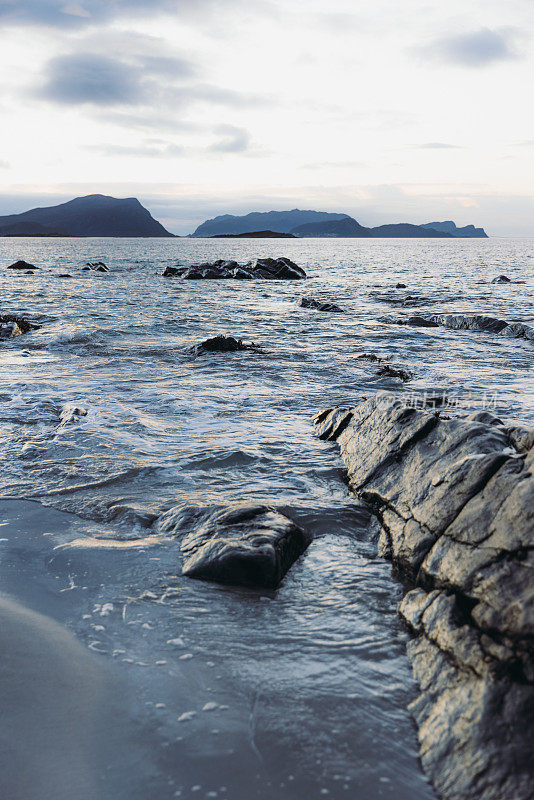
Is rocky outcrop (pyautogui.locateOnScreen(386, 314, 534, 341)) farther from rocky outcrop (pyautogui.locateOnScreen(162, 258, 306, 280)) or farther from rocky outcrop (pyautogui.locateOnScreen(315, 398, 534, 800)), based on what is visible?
rocky outcrop (pyautogui.locateOnScreen(162, 258, 306, 280))

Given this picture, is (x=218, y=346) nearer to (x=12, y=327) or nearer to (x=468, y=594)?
(x=12, y=327)

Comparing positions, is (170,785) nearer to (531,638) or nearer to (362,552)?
(531,638)

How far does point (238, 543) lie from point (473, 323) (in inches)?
717

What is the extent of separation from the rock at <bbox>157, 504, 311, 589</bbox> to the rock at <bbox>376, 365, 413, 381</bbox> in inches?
307

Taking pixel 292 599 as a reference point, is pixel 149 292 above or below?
above

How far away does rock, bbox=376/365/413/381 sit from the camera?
1218 cm

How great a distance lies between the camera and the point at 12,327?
56.4 ft

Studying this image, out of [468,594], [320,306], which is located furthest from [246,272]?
[468,594]

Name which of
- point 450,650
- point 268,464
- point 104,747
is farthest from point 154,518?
point 450,650

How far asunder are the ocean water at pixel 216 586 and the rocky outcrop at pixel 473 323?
4122 mm

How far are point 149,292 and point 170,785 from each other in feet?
106

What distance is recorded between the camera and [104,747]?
2.73 metres

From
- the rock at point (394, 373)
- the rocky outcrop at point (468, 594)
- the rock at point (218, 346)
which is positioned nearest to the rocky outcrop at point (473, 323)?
the rock at point (394, 373)

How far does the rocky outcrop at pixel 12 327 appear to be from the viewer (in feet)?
55.4
